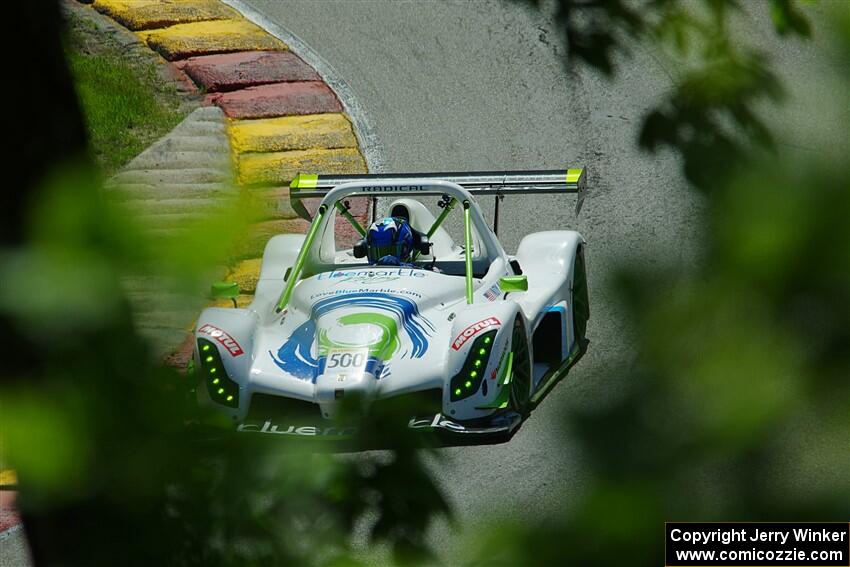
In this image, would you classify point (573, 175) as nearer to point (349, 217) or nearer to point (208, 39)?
point (349, 217)

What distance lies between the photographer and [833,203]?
112 cm

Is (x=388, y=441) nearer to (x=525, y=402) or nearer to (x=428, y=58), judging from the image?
(x=525, y=402)

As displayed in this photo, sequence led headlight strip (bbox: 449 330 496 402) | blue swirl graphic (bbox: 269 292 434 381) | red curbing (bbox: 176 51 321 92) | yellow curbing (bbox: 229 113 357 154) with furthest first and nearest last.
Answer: red curbing (bbox: 176 51 321 92) → yellow curbing (bbox: 229 113 357 154) → blue swirl graphic (bbox: 269 292 434 381) → led headlight strip (bbox: 449 330 496 402)

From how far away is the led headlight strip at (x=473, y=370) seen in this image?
6.70 m

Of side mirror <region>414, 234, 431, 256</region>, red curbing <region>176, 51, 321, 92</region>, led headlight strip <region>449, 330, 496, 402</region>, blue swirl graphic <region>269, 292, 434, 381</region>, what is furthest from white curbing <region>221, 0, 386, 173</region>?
led headlight strip <region>449, 330, 496, 402</region>

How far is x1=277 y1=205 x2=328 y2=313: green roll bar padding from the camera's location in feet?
25.6

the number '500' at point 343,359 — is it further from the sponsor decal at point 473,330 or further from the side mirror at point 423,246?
the side mirror at point 423,246

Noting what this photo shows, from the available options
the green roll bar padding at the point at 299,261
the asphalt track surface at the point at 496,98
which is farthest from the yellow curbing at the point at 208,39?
the green roll bar padding at the point at 299,261

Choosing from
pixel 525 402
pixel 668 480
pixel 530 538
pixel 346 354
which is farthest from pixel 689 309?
pixel 525 402

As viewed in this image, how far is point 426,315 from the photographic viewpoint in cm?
733

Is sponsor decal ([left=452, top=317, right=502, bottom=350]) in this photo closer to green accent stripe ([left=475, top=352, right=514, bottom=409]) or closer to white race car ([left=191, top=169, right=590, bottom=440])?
white race car ([left=191, top=169, right=590, bottom=440])

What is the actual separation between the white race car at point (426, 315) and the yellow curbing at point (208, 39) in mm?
5292

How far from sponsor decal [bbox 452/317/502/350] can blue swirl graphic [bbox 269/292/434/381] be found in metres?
0.20

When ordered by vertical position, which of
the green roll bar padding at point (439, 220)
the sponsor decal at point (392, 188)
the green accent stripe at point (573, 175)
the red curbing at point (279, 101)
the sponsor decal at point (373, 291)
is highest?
the red curbing at point (279, 101)
